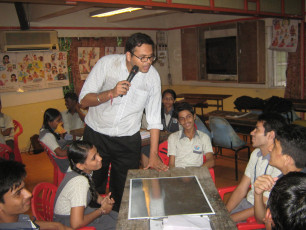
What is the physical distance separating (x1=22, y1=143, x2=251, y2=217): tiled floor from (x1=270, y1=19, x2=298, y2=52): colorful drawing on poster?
232cm

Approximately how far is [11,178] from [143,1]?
233cm

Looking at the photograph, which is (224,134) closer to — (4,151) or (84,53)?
(4,151)

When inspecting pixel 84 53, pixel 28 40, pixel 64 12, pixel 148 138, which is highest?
pixel 64 12

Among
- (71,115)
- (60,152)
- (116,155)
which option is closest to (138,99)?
(116,155)

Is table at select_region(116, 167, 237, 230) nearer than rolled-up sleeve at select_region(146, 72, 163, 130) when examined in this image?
Yes

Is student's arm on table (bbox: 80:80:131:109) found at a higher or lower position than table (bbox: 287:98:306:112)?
higher

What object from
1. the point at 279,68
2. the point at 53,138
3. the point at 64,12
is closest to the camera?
the point at 53,138

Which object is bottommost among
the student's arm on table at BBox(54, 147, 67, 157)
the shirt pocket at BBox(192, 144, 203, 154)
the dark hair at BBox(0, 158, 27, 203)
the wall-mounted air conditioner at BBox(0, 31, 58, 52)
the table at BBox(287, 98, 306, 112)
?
the student's arm on table at BBox(54, 147, 67, 157)

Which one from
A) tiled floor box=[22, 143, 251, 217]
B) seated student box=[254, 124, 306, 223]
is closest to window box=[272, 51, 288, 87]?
tiled floor box=[22, 143, 251, 217]

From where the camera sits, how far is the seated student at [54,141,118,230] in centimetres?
188

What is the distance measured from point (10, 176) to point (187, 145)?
169cm

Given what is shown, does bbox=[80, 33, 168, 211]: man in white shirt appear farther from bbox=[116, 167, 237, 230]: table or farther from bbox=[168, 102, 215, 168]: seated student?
bbox=[168, 102, 215, 168]: seated student

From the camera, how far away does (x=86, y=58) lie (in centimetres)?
693

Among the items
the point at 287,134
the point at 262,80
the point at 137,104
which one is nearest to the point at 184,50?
the point at 262,80
